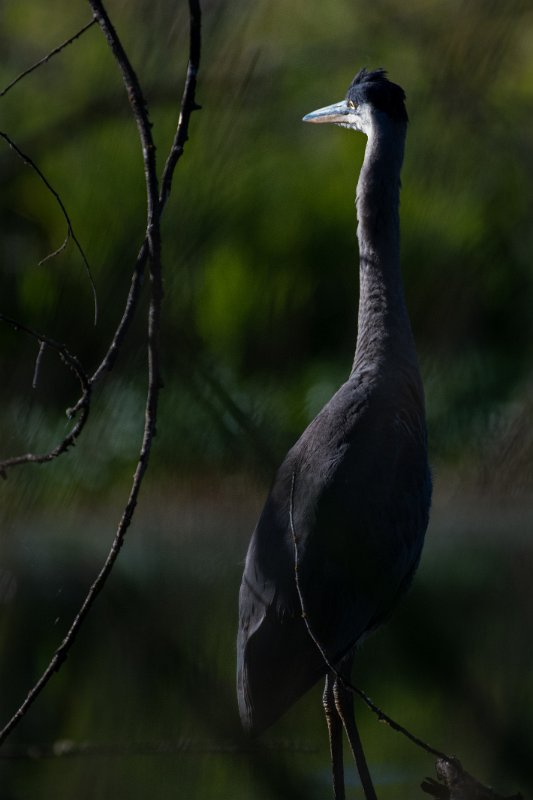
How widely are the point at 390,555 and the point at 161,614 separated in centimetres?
84

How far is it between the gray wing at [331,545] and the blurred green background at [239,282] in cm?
12

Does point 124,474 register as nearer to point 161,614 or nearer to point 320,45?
point 320,45

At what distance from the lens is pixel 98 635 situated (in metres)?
2.16

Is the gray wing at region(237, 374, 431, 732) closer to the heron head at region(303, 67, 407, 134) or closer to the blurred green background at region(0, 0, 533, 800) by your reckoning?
the blurred green background at region(0, 0, 533, 800)

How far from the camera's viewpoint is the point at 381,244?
1.36m

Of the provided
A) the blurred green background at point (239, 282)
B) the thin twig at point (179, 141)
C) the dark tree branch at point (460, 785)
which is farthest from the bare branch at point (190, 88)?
the dark tree branch at point (460, 785)

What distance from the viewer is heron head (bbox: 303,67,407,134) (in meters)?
1.37

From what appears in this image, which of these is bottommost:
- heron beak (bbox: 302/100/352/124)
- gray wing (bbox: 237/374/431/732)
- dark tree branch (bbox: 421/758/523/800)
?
dark tree branch (bbox: 421/758/523/800)

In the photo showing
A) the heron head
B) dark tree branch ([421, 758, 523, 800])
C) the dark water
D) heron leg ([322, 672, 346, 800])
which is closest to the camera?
dark tree branch ([421, 758, 523, 800])

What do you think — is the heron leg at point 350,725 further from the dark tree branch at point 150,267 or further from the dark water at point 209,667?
the dark tree branch at point 150,267

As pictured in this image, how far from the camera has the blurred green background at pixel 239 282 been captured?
27.5 inches

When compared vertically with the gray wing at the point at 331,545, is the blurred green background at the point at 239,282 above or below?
above

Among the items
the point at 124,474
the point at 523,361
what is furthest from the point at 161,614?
the point at 124,474

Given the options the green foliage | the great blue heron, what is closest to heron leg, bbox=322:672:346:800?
the great blue heron
